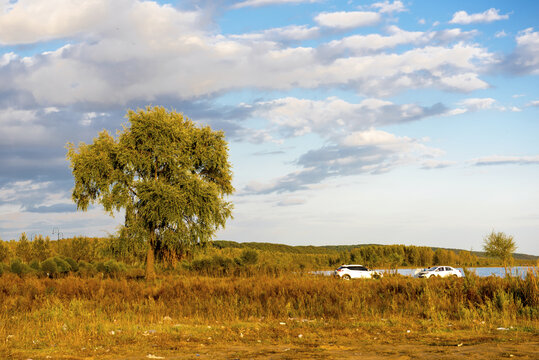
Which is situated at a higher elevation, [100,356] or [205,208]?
[205,208]

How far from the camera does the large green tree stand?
35.5 m

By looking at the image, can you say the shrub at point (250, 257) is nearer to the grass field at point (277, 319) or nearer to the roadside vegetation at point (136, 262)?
the roadside vegetation at point (136, 262)

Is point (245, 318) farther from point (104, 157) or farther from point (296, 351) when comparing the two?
point (104, 157)

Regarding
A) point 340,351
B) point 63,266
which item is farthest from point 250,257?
point 340,351

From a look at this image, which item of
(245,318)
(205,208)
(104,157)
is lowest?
(245,318)

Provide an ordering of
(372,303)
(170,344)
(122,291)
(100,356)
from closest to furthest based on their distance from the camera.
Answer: (100,356) < (170,344) < (372,303) < (122,291)

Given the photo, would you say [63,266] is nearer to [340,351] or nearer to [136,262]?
[136,262]

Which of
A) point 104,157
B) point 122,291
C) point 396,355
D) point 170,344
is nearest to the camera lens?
point 396,355

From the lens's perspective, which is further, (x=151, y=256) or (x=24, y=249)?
(x=24, y=249)

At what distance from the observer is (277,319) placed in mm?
13008

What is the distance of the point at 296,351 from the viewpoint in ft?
28.5

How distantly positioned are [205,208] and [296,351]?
28.2 metres

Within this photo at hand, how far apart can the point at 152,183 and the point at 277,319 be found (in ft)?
80.1

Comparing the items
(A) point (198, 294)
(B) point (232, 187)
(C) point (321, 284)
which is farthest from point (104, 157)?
(C) point (321, 284)
